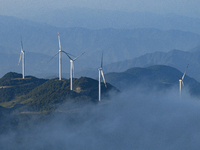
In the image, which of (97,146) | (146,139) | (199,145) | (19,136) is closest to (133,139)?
(146,139)

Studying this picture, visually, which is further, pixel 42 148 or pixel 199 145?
pixel 199 145

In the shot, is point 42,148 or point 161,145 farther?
point 161,145

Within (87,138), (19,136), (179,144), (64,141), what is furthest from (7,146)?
(179,144)

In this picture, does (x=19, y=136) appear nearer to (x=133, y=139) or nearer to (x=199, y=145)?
(x=133, y=139)

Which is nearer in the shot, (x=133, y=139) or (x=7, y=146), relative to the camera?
(x=7, y=146)

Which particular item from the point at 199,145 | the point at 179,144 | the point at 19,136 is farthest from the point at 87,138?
the point at 199,145

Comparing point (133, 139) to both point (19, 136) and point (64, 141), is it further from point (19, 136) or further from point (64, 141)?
point (19, 136)

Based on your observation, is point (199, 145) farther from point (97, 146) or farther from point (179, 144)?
point (97, 146)
